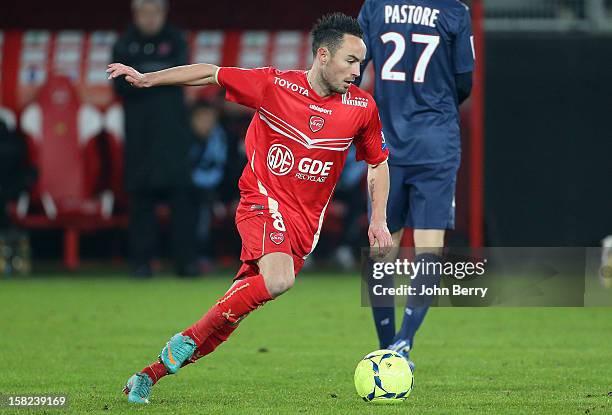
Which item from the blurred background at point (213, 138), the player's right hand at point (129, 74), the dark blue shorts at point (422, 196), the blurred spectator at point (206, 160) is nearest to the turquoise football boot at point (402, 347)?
the dark blue shorts at point (422, 196)

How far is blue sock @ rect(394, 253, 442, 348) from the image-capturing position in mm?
7688

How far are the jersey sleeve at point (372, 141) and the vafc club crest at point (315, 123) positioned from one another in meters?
0.23

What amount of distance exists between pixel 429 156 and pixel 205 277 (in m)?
7.59

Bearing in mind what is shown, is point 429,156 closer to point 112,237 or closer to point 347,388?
point 347,388

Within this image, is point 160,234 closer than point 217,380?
No

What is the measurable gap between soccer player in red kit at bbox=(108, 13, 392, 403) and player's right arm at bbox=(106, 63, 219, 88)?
14mm

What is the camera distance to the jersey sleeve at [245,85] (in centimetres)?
643

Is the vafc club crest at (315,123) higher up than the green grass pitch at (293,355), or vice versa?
the vafc club crest at (315,123)

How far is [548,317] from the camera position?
11180 mm

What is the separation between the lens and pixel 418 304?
7.76 m

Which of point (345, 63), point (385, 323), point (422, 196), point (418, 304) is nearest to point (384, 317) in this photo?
point (385, 323)

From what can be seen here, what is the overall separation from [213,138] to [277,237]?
31.3 ft

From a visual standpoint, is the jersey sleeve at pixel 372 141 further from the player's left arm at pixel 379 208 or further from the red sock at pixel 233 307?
the red sock at pixel 233 307

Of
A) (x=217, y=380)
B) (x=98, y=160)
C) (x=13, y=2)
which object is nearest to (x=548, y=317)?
(x=217, y=380)
